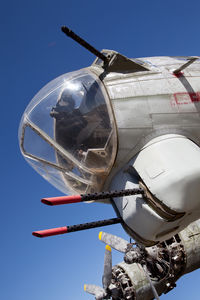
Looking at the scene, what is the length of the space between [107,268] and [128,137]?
35.5 feet

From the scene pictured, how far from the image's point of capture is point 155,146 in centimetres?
397

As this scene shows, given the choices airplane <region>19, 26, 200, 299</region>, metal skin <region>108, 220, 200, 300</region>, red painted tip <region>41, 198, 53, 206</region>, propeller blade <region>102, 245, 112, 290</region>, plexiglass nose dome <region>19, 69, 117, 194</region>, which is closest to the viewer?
red painted tip <region>41, 198, 53, 206</region>

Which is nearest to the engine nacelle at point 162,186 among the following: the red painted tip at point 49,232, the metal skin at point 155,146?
the metal skin at point 155,146

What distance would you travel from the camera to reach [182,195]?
3643 millimetres

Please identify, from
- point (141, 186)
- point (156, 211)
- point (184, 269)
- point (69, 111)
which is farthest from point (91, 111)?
point (184, 269)

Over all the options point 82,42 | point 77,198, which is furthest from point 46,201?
point 82,42

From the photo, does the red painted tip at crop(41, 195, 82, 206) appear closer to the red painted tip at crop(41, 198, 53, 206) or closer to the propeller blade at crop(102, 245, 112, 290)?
the red painted tip at crop(41, 198, 53, 206)

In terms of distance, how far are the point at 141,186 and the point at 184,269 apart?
10396 mm

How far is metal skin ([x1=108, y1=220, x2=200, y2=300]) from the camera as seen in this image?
12156 millimetres

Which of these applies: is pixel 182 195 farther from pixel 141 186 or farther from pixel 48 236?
pixel 48 236

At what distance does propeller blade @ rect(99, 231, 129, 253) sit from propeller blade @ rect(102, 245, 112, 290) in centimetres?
36

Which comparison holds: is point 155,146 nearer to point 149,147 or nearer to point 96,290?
point 149,147

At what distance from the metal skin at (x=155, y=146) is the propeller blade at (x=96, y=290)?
1207 centimetres

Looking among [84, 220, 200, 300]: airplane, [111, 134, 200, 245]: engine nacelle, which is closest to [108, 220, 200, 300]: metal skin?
[84, 220, 200, 300]: airplane
